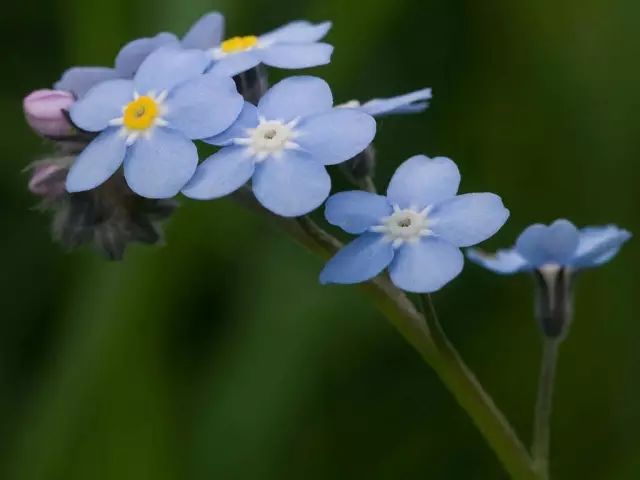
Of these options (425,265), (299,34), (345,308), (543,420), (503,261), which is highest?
(299,34)

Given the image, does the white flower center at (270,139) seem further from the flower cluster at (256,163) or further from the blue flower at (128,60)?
the blue flower at (128,60)

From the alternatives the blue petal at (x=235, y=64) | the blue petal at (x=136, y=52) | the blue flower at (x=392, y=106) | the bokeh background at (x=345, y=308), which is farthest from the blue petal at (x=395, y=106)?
the bokeh background at (x=345, y=308)

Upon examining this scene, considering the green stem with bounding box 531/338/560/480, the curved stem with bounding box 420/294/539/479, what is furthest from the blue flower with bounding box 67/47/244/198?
the green stem with bounding box 531/338/560/480

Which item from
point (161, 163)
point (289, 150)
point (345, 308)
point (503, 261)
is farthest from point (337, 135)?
point (345, 308)

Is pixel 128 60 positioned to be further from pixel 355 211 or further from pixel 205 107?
pixel 355 211

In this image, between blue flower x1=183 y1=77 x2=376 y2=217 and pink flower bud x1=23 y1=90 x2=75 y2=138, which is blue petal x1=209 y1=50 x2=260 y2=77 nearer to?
blue flower x1=183 y1=77 x2=376 y2=217

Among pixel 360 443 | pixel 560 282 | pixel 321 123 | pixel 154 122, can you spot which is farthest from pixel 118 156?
pixel 360 443

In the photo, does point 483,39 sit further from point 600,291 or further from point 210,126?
point 210,126
